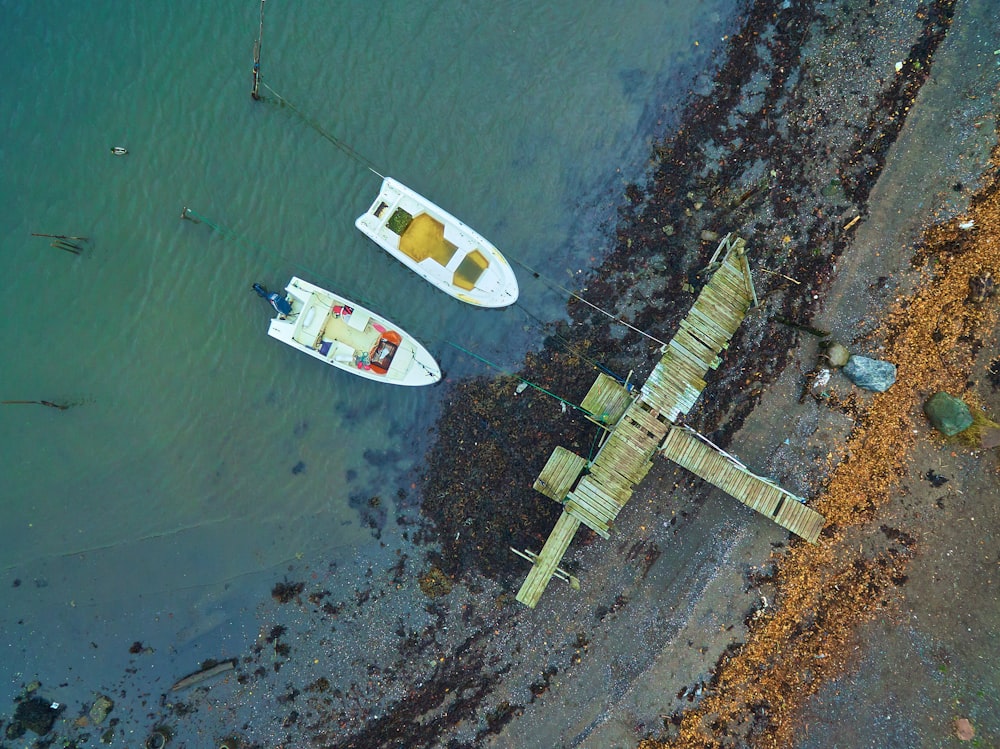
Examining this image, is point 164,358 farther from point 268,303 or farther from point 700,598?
point 700,598

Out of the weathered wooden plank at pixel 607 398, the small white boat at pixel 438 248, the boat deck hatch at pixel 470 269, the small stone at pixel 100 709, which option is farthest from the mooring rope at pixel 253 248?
the small stone at pixel 100 709

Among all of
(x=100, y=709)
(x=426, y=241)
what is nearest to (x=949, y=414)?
(x=426, y=241)

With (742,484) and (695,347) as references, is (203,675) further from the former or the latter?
(695,347)

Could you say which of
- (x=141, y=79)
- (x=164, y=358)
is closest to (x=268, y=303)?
(x=164, y=358)

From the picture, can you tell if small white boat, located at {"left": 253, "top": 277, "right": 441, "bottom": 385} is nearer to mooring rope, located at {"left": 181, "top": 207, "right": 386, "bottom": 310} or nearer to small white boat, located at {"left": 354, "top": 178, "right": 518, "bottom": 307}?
mooring rope, located at {"left": 181, "top": 207, "right": 386, "bottom": 310}

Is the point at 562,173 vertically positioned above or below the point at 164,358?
above

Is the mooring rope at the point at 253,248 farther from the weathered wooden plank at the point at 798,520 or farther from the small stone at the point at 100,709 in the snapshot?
the small stone at the point at 100,709
